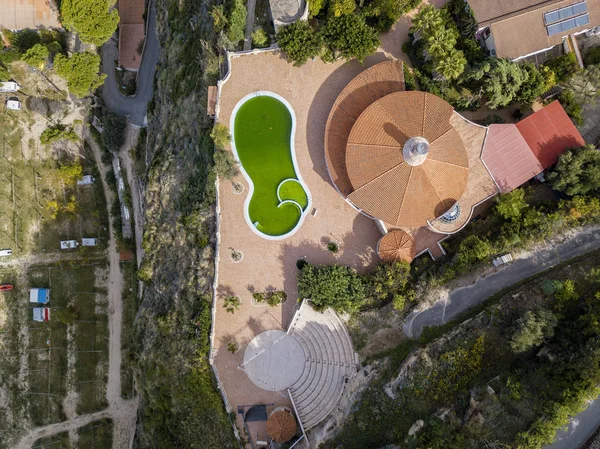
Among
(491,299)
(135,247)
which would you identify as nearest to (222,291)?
A: (135,247)

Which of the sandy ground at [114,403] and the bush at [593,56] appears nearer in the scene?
the bush at [593,56]

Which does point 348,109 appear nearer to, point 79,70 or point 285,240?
point 285,240

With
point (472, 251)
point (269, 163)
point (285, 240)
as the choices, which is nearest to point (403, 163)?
point (472, 251)

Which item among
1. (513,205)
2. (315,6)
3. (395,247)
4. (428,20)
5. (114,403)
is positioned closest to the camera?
(513,205)

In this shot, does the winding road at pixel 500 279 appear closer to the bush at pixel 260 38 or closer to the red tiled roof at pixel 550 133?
the red tiled roof at pixel 550 133

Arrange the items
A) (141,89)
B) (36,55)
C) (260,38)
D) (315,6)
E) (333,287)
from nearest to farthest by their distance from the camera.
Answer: (333,287)
(315,6)
(260,38)
(36,55)
(141,89)

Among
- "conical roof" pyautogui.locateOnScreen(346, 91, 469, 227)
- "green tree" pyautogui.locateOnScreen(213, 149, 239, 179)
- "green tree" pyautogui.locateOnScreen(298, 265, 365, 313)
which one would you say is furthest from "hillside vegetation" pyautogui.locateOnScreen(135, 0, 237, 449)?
"conical roof" pyautogui.locateOnScreen(346, 91, 469, 227)

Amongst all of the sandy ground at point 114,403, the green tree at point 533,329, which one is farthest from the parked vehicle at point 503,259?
the sandy ground at point 114,403

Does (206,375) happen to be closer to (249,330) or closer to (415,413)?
Result: (249,330)
